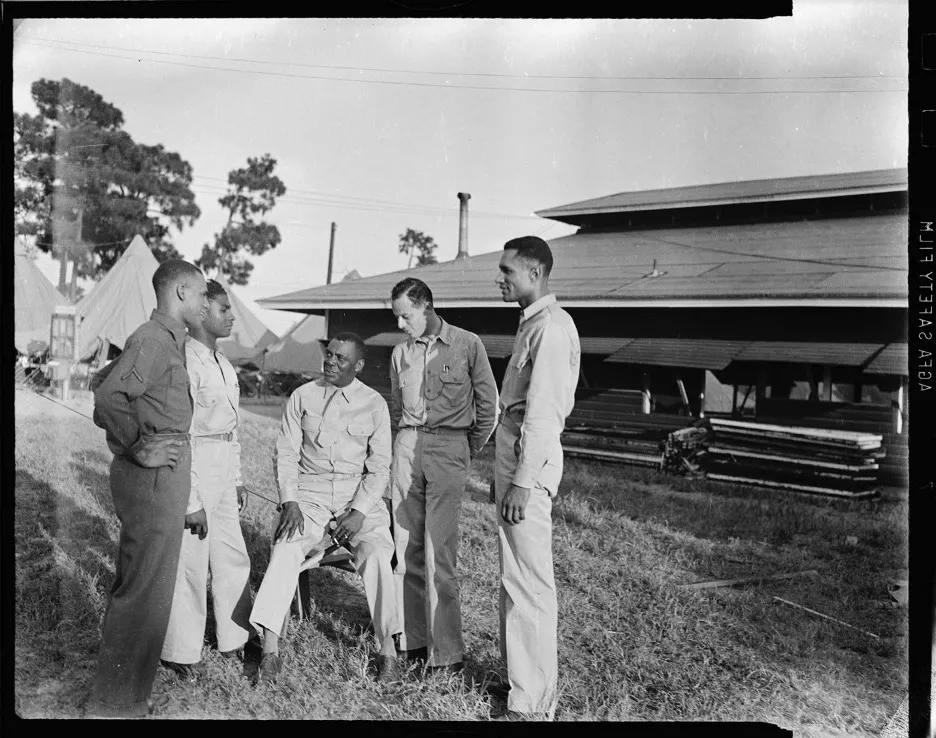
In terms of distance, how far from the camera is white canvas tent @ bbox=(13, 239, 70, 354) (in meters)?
4.66

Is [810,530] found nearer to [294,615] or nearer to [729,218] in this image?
[729,218]

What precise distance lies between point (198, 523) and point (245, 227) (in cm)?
262

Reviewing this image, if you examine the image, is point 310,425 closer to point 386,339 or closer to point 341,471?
point 341,471

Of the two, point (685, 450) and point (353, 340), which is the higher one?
point (353, 340)

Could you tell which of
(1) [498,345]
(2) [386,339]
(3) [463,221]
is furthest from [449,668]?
(1) [498,345]

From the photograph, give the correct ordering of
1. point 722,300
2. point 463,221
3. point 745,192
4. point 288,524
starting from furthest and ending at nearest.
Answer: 1. point 745,192
2. point 722,300
3. point 463,221
4. point 288,524

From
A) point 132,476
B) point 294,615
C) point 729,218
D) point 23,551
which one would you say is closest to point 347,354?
point 132,476

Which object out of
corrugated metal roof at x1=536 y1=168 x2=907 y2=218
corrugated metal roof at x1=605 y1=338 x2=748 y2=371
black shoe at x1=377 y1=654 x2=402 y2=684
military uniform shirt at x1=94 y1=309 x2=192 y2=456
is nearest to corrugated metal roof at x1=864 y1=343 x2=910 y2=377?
corrugated metal roof at x1=605 y1=338 x2=748 y2=371

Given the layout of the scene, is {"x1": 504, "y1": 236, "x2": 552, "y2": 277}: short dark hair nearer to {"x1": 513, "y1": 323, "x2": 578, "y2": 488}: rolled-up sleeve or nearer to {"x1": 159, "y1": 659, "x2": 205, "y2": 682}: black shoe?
{"x1": 513, "y1": 323, "x2": 578, "y2": 488}: rolled-up sleeve

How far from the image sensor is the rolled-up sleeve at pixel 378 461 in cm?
392

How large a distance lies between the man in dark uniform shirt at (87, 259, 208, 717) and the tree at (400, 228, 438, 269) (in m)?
2.67

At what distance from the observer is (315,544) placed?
3.91 metres

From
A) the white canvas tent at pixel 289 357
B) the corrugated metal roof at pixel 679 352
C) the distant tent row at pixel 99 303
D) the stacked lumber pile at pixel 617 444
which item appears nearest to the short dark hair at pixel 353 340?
the distant tent row at pixel 99 303

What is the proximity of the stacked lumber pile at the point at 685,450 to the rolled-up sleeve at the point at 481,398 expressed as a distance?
4.98 m
